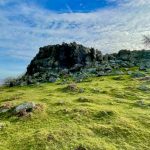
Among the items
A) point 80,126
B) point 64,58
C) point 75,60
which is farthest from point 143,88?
point 64,58

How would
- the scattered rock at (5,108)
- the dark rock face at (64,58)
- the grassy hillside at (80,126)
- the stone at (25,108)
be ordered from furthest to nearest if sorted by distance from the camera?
1. the dark rock face at (64,58)
2. the scattered rock at (5,108)
3. the stone at (25,108)
4. the grassy hillside at (80,126)

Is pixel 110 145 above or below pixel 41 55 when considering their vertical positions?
below

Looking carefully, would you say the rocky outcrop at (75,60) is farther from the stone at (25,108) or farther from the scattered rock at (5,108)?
the stone at (25,108)

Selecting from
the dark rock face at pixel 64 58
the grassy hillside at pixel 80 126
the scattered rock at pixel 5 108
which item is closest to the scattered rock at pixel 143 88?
the grassy hillside at pixel 80 126

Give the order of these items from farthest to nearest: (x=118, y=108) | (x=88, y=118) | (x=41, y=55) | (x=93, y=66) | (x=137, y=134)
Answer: (x=41, y=55)
(x=93, y=66)
(x=118, y=108)
(x=88, y=118)
(x=137, y=134)

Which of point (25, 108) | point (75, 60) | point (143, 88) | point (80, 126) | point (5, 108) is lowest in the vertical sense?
point (80, 126)

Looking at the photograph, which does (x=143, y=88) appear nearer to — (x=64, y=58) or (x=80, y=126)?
(x=80, y=126)

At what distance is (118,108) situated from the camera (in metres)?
42.6

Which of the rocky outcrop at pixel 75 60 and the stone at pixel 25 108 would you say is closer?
the stone at pixel 25 108

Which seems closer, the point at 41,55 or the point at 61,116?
the point at 61,116

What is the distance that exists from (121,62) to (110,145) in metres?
75.7

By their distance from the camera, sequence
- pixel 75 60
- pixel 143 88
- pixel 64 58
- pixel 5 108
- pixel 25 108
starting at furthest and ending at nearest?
pixel 64 58 < pixel 75 60 < pixel 143 88 < pixel 5 108 < pixel 25 108

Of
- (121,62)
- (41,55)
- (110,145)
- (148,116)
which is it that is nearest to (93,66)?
(121,62)

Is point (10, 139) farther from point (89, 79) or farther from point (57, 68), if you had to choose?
point (57, 68)
